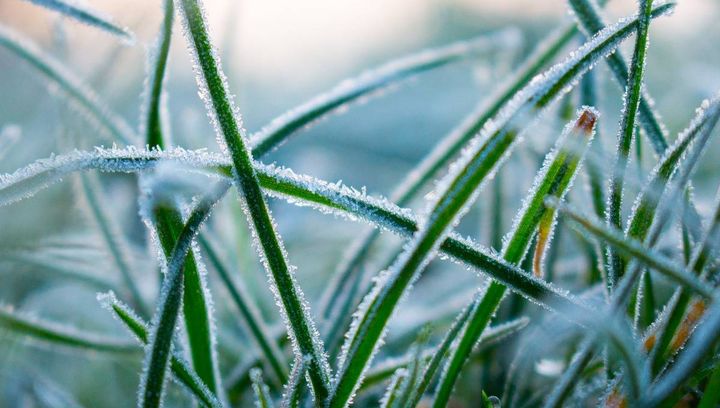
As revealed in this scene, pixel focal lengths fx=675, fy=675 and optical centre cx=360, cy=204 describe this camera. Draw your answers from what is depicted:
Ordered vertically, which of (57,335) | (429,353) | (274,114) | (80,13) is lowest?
(429,353)

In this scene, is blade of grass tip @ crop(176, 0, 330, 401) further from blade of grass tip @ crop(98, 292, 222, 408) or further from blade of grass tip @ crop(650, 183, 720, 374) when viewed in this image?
blade of grass tip @ crop(650, 183, 720, 374)

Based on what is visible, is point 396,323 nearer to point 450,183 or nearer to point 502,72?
point 502,72

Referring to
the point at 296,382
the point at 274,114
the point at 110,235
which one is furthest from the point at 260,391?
the point at 274,114

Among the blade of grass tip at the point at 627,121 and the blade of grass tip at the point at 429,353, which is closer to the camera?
the blade of grass tip at the point at 627,121

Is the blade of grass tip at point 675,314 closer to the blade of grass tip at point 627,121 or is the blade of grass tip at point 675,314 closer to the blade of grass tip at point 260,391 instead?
the blade of grass tip at point 627,121

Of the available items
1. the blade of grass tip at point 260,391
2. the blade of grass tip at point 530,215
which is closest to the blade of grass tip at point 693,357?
the blade of grass tip at point 530,215

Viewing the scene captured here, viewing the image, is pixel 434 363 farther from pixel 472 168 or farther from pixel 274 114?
pixel 274 114

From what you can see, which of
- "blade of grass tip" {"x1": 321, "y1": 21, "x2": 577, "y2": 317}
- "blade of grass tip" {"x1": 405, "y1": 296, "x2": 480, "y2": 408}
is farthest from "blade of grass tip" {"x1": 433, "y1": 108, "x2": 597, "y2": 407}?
"blade of grass tip" {"x1": 321, "y1": 21, "x2": 577, "y2": 317}
